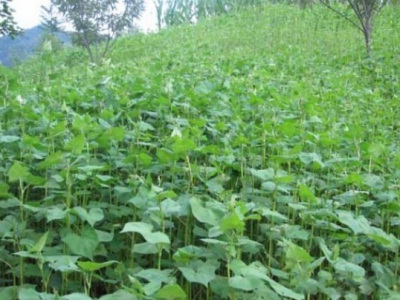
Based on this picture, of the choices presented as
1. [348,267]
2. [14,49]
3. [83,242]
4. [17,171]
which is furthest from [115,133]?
[14,49]

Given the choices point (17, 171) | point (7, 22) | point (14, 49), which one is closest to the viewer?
point (17, 171)

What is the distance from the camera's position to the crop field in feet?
5.80

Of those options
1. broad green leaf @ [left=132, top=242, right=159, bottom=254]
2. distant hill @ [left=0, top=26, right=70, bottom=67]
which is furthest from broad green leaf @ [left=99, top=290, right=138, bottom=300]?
distant hill @ [left=0, top=26, right=70, bottom=67]

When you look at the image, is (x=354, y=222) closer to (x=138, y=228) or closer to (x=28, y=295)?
(x=138, y=228)

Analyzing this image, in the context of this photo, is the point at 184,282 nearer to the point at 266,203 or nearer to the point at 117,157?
the point at 266,203

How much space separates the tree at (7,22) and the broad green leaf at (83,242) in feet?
15.2

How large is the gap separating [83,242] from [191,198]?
34cm

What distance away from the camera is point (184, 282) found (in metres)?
1.98

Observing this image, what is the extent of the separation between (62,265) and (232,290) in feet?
1.50

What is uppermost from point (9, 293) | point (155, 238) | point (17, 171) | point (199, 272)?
point (17, 171)

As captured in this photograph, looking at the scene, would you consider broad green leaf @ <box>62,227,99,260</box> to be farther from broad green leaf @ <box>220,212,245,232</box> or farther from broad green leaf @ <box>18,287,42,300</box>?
broad green leaf @ <box>220,212,245,232</box>

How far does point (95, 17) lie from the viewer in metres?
10.5

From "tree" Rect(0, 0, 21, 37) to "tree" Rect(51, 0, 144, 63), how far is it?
3945mm

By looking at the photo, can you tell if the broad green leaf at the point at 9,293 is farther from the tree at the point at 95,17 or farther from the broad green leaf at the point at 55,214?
the tree at the point at 95,17
